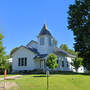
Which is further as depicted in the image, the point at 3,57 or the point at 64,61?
the point at 64,61

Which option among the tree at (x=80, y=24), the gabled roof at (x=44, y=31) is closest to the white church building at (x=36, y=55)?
the gabled roof at (x=44, y=31)

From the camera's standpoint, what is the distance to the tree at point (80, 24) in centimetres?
2459

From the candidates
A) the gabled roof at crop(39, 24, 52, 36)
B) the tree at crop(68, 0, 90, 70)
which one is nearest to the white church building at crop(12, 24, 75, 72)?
the gabled roof at crop(39, 24, 52, 36)

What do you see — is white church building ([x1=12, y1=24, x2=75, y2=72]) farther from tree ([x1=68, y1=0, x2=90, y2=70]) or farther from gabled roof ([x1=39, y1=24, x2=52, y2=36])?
tree ([x1=68, y1=0, x2=90, y2=70])

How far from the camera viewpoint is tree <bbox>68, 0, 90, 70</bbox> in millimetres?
24594

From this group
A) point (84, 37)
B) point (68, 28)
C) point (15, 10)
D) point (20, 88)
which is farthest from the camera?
point (68, 28)

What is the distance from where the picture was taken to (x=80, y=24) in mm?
25984

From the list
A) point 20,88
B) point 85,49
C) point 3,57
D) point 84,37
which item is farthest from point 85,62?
point 20,88

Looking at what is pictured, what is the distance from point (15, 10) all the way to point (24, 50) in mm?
12568

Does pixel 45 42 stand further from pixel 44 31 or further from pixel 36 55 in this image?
pixel 36 55

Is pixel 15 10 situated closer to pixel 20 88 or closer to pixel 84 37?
pixel 20 88

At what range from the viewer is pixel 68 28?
2744 centimetres

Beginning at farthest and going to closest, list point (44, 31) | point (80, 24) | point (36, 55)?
point (44, 31) < point (36, 55) < point (80, 24)

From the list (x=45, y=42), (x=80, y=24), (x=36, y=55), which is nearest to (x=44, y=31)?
(x=45, y=42)
